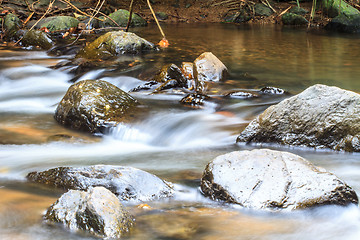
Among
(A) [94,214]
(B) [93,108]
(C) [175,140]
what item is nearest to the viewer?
(A) [94,214]

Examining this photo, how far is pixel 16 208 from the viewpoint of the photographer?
291 centimetres

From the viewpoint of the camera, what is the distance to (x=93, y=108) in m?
5.18

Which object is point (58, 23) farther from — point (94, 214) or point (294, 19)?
point (94, 214)

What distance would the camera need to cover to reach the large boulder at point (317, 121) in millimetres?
4137

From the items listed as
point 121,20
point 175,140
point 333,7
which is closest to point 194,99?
point 175,140

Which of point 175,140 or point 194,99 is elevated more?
point 194,99

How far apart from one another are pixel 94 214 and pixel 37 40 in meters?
9.66

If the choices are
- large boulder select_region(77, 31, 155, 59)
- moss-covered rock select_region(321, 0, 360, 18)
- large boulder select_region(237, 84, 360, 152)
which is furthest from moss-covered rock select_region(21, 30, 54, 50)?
moss-covered rock select_region(321, 0, 360, 18)

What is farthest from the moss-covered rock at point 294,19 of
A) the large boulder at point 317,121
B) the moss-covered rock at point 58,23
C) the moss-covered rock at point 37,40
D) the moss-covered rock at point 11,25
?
the large boulder at point 317,121

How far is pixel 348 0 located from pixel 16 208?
18.1 m

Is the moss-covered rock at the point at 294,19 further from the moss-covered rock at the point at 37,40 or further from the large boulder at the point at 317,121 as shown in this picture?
the large boulder at the point at 317,121

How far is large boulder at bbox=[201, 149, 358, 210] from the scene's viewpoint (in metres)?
2.94

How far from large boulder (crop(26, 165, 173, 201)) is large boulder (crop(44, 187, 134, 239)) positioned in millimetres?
404

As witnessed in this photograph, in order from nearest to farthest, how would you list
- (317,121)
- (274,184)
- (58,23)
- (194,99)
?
(274,184) < (317,121) < (194,99) < (58,23)
